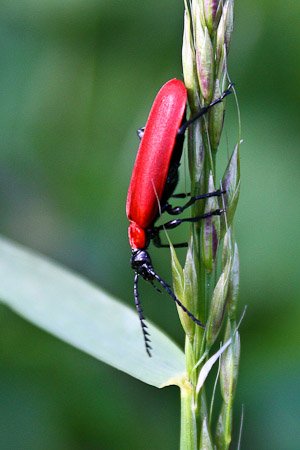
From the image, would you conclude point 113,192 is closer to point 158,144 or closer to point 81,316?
point 158,144

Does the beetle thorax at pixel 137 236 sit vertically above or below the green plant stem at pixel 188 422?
above

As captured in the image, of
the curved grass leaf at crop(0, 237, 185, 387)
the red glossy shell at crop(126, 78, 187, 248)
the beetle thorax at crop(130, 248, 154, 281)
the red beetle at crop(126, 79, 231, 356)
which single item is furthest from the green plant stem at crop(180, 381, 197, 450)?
the beetle thorax at crop(130, 248, 154, 281)

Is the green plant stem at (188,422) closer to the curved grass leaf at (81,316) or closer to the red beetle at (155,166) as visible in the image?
the curved grass leaf at (81,316)

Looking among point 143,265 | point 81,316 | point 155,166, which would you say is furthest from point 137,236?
point 81,316

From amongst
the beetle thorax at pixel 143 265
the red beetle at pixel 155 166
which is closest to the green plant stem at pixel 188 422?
the red beetle at pixel 155 166

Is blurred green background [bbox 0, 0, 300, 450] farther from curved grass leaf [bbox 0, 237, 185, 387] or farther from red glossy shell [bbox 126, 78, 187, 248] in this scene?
curved grass leaf [bbox 0, 237, 185, 387]

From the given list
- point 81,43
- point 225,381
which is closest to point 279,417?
point 225,381
